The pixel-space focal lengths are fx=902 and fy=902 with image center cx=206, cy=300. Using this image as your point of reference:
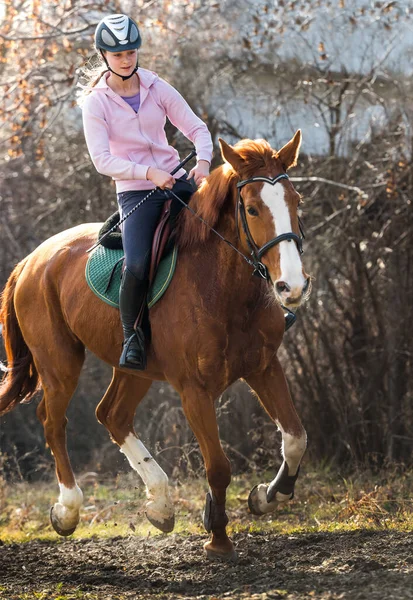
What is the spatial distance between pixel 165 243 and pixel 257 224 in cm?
92

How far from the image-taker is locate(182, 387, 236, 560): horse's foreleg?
5395mm

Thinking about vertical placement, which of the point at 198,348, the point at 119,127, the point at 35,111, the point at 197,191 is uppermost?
the point at 35,111

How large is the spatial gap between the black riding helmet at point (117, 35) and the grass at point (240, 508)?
3.55m

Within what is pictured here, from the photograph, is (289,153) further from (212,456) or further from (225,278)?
(212,456)

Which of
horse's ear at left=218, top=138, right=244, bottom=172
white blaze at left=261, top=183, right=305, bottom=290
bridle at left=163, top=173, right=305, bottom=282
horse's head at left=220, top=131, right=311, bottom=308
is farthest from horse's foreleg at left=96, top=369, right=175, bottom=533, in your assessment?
horse's ear at left=218, top=138, right=244, bottom=172

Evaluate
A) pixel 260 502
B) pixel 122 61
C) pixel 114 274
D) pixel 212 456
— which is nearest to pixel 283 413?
pixel 212 456

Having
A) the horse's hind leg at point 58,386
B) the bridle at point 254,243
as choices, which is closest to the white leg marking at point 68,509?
the horse's hind leg at point 58,386

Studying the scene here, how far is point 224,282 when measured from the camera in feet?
17.6

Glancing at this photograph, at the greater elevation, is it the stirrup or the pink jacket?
the pink jacket

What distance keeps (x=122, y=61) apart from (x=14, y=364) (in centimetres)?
289

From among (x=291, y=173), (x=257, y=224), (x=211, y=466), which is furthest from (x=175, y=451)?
(x=257, y=224)

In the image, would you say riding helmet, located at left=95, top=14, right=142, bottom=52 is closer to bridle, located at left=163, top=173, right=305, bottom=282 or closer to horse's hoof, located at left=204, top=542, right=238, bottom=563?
bridle, located at left=163, top=173, right=305, bottom=282

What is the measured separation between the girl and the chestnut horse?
0.62 feet

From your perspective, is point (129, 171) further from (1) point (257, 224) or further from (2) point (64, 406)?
(2) point (64, 406)
